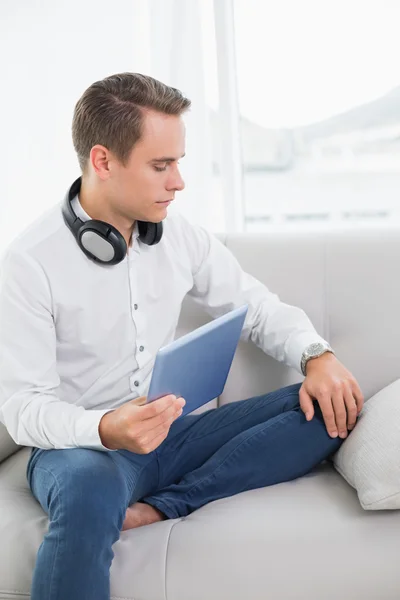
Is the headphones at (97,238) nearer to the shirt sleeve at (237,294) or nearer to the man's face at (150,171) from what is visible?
the man's face at (150,171)

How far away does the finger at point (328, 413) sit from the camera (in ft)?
5.35

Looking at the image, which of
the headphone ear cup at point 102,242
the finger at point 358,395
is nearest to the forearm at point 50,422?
the headphone ear cup at point 102,242

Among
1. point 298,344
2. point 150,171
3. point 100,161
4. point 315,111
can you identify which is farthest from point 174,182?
point 315,111

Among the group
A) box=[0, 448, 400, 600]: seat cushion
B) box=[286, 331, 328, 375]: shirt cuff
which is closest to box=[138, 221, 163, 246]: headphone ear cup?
box=[286, 331, 328, 375]: shirt cuff

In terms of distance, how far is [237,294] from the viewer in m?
1.88

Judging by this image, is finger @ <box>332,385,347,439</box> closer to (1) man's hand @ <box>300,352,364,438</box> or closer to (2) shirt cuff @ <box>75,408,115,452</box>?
(1) man's hand @ <box>300,352,364,438</box>

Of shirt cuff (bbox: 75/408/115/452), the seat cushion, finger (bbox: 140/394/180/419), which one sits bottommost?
the seat cushion

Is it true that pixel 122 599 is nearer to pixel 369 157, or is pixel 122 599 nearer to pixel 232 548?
pixel 232 548

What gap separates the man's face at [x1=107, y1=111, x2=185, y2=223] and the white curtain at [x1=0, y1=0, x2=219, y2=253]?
1026 millimetres

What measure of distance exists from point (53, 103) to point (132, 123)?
3.92 feet

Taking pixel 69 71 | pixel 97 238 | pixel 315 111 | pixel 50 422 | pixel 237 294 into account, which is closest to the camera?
pixel 50 422

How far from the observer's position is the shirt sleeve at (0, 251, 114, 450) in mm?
1488

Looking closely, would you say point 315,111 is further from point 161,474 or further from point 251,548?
point 251,548

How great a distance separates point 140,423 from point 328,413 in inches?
17.3
